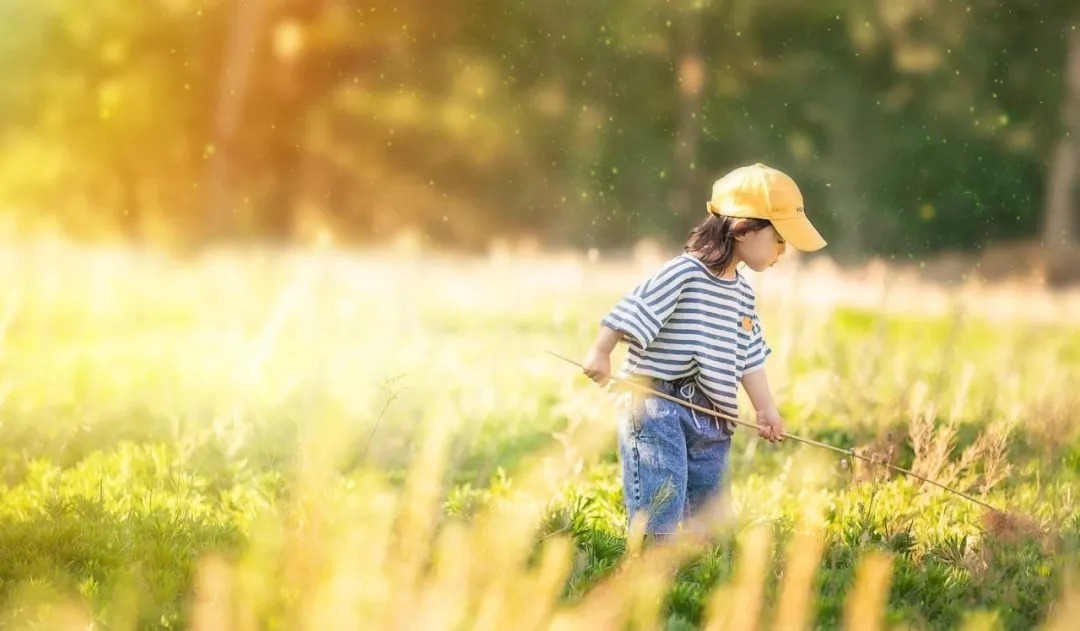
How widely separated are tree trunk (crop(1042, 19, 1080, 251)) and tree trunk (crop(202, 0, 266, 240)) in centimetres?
1635

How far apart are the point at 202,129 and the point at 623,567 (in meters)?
27.6

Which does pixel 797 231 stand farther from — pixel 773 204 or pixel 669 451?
pixel 669 451

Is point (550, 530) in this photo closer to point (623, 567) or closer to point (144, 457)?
point (623, 567)

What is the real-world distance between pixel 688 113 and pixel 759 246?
2536 centimetres

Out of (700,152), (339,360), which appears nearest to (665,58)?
(700,152)

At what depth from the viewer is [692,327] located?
4.11m

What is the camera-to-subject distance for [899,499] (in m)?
4.55

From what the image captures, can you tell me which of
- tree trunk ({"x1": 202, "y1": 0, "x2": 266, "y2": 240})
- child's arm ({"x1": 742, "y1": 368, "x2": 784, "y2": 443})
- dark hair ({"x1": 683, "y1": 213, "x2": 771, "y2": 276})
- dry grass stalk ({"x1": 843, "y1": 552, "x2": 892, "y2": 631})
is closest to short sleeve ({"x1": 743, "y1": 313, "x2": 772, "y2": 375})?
child's arm ({"x1": 742, "y1": 368, "x2": 784, "y2": 443})

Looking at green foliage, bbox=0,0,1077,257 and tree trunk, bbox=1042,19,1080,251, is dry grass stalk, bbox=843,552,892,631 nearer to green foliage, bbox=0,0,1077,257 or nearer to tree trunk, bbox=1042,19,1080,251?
green foliage, bbox=0,0,1077,257

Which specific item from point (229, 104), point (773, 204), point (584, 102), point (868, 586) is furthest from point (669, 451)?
point (229, 104)

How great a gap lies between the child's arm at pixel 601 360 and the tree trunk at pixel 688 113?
76.3 ft

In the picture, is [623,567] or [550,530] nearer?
[623,567]

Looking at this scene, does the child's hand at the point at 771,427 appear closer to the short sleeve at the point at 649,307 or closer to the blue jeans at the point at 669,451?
the blue jeans at the point at 669,451

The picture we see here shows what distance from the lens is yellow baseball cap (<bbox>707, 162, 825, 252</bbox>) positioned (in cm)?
407
